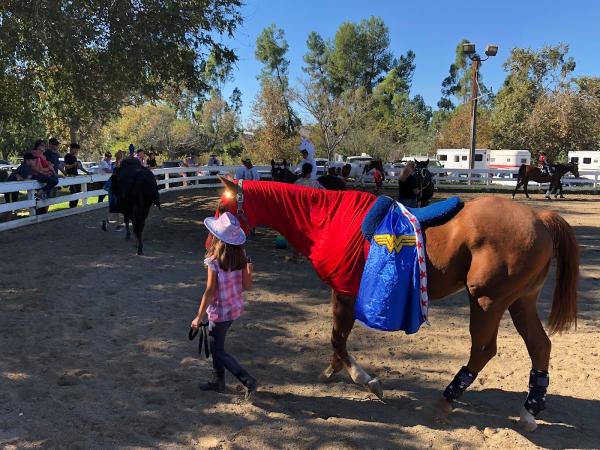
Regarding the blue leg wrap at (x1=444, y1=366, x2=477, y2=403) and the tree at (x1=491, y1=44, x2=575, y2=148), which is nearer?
the blue leg wrap at (x1=444, y1=366, x2=477, y2=403)

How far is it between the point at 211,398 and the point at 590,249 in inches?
358

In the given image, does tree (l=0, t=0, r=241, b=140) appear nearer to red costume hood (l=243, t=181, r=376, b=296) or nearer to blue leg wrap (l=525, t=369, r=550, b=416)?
red costume hood (l=243, t=181, r=376, b=296)

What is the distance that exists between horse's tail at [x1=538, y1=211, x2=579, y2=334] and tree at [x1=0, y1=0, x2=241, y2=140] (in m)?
9.01

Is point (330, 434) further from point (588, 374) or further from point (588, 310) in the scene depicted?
point (588, 310)

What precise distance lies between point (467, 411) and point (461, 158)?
113 feet

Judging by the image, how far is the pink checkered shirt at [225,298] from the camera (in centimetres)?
354

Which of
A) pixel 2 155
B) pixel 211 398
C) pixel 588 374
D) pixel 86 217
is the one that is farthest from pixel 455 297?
pixel 2 155

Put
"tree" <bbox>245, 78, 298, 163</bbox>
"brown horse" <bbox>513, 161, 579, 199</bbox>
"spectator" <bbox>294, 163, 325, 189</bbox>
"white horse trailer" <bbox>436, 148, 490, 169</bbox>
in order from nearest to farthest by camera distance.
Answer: "spectator" <bbox>294, 163, 325, 189</bbox> → "brown horse" <bbox>513, 161, 579, 199</bbox> → "white horse trailer" <bbox>436, 148, 490, 169</bbox> → "tree" <bbox>245, 78, 298, 163</bbox>

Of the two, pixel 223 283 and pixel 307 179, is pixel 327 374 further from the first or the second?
pixel 307 179

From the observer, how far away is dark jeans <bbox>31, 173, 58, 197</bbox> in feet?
36.7

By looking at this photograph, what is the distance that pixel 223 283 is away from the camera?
3537 millimetres

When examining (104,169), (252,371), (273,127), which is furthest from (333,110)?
(252,371)

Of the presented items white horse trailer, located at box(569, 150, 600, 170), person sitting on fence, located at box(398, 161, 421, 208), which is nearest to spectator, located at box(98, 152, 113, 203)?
person sitting on fence, located at box(398, 161, 421, 208)

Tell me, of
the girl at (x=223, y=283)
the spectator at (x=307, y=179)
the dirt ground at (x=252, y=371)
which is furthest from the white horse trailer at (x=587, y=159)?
the girl at (x=223, y=283)
